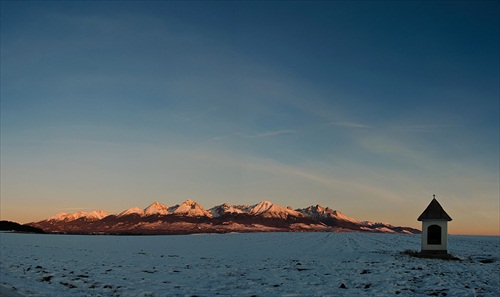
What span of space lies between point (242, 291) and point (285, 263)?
11.2 meters

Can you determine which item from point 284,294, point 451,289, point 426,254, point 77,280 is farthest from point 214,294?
point 426,254

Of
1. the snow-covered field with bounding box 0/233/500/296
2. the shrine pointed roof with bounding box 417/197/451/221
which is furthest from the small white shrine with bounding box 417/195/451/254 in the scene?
the snow-covered field with bounding box 0/233/500/296

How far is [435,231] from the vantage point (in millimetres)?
35531

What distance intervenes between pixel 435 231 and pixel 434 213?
1569 millimetres

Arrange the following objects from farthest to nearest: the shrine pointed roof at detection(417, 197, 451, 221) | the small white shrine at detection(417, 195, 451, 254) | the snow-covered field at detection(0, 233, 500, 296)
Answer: the shrine pointed roof at detection(417, 197, 451, 221), the small white shrine at detection(417, 195, 451, 254), the snow-covered field at detection(0, 233, 500, 296)

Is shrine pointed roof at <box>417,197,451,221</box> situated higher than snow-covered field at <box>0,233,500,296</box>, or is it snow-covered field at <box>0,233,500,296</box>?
shrine pointed roof at <box>417,197,451,221</box>

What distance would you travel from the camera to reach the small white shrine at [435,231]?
114 ft

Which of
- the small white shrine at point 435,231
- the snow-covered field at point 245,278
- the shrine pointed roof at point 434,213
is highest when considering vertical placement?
the shrine pointed roof at point 434,213

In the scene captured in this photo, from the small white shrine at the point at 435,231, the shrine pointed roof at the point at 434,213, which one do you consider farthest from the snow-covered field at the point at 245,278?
the shrine pointed roof at the point at 434,213

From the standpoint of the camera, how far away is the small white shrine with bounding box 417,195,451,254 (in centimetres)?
3488

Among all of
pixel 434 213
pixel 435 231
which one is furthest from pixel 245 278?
pixel 434 213

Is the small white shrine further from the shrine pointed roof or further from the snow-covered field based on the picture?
the snow-covered field

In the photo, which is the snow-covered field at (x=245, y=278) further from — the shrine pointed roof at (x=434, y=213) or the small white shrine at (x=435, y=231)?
the shrine pointed roof at (x=434, y=213)

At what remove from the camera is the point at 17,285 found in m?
18.5
